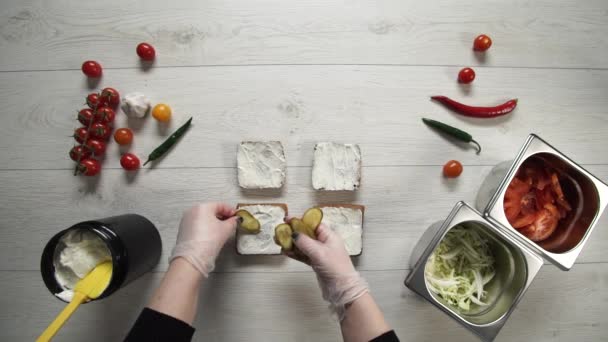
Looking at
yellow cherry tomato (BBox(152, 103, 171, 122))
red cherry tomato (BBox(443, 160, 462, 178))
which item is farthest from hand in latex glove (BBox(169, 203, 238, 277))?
red cherry tomato (BBox(443, 160, 462, 178))

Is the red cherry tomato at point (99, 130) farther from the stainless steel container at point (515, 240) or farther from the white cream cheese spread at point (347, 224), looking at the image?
the stainless steel container at point (515, 240)

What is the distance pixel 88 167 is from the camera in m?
1.44

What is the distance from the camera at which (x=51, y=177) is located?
152 centimetres

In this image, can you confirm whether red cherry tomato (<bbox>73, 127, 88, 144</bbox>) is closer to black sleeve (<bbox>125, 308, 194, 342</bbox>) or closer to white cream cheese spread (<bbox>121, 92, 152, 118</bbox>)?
white cream cheese spread (<bbox>121, 92, 152, 118</bbox>)

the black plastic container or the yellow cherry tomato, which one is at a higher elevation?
the yellow cherry tomato

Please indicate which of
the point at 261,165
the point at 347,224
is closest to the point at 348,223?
the point at 347,224

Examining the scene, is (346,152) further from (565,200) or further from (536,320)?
(536,320)

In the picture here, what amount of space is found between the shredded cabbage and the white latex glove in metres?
0.35

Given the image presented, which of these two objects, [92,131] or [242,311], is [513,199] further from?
[92,131]

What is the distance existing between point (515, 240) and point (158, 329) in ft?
4.06

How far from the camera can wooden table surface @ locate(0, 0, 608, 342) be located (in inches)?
59.2

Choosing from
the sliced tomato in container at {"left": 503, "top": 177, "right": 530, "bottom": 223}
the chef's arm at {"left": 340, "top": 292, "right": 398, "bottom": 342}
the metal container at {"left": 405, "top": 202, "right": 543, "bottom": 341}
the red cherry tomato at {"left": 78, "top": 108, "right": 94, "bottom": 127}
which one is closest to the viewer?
the chef's arm at {"left": 340, "top": 292, "right": 398, "bottom": 342}

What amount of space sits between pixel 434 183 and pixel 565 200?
1.59 feet

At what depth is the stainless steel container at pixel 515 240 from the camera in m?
1.22
